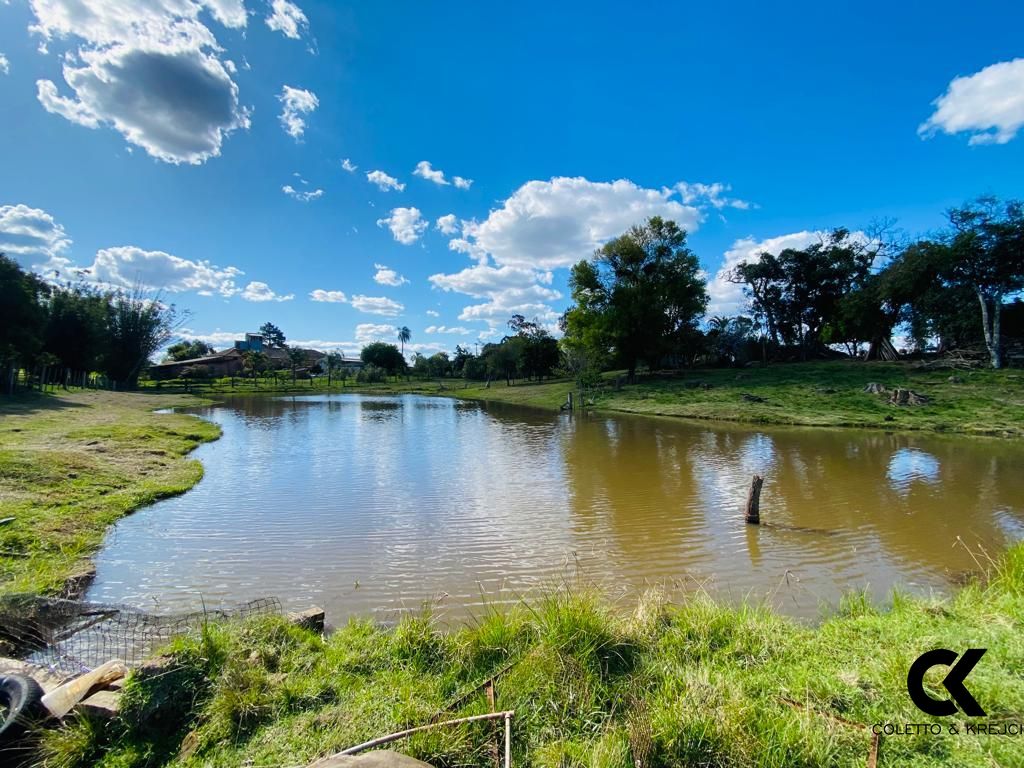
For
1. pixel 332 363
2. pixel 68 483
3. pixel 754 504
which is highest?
pixel 332 363

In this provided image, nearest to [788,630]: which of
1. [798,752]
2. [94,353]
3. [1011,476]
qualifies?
[798,752]

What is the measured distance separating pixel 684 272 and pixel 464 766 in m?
49.5

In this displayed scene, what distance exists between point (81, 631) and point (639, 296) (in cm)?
4575

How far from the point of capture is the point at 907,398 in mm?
27172

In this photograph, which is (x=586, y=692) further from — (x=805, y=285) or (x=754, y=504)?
(x=805, y=285)

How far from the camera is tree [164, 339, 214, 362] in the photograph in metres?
90.9

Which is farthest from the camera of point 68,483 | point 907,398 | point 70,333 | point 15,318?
point 70,333

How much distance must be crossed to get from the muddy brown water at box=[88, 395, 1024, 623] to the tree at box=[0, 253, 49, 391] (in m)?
21.5

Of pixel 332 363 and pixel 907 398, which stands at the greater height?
pixel 332 363

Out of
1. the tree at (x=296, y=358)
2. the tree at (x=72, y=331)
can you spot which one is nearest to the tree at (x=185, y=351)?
the tree at (x=296, y=358)

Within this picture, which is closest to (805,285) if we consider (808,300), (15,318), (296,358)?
(808,300)

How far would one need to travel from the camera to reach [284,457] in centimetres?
1781

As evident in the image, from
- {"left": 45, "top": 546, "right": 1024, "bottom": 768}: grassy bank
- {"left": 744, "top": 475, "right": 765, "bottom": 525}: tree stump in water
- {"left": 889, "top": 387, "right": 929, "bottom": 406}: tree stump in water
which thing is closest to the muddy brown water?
{"left": 744, "top": 475, "right": 765, "bottom": 525}: tree stump in water

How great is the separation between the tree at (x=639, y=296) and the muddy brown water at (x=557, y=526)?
2744 centimetres
